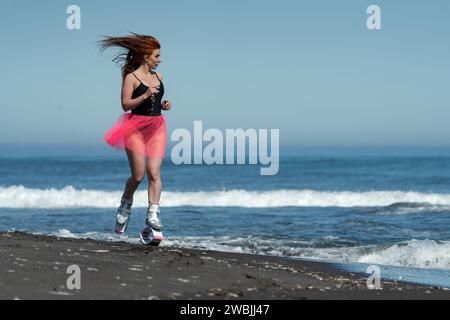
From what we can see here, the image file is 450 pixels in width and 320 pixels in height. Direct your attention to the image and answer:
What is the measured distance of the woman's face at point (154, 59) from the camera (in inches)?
338

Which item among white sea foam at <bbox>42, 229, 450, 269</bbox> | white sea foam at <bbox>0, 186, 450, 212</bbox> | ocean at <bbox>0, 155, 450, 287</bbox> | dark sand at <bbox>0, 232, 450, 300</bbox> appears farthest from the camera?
white sea foam at <bbox>0, 186, 450, 212</bbox>

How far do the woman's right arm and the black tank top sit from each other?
0.07m

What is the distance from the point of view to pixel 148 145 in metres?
8.61

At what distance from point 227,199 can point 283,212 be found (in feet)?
20.9

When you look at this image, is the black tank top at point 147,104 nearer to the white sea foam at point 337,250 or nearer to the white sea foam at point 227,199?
the white sea foam at point 337,250

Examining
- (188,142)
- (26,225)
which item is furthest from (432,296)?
(26,225)

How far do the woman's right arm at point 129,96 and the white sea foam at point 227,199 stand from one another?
17.1m

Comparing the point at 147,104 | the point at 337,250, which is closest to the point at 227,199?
the point at 337,250

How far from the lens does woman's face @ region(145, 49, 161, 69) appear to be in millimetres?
8588

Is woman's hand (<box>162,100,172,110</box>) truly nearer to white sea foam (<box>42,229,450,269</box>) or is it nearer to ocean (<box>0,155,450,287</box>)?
ocean (<box>0,155,450,287</box>)

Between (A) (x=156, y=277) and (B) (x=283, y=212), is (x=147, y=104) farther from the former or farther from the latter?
(B) (x=283, y=212)

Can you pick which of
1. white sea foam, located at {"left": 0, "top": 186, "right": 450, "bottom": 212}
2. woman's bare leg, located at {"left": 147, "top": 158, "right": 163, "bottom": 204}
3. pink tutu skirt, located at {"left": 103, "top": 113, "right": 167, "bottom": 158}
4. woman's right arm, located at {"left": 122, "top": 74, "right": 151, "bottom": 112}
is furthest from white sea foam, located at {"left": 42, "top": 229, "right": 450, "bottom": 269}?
white sea foam, located at {"left": 0, "top": 186, "right": 450, "bottom": 212}
